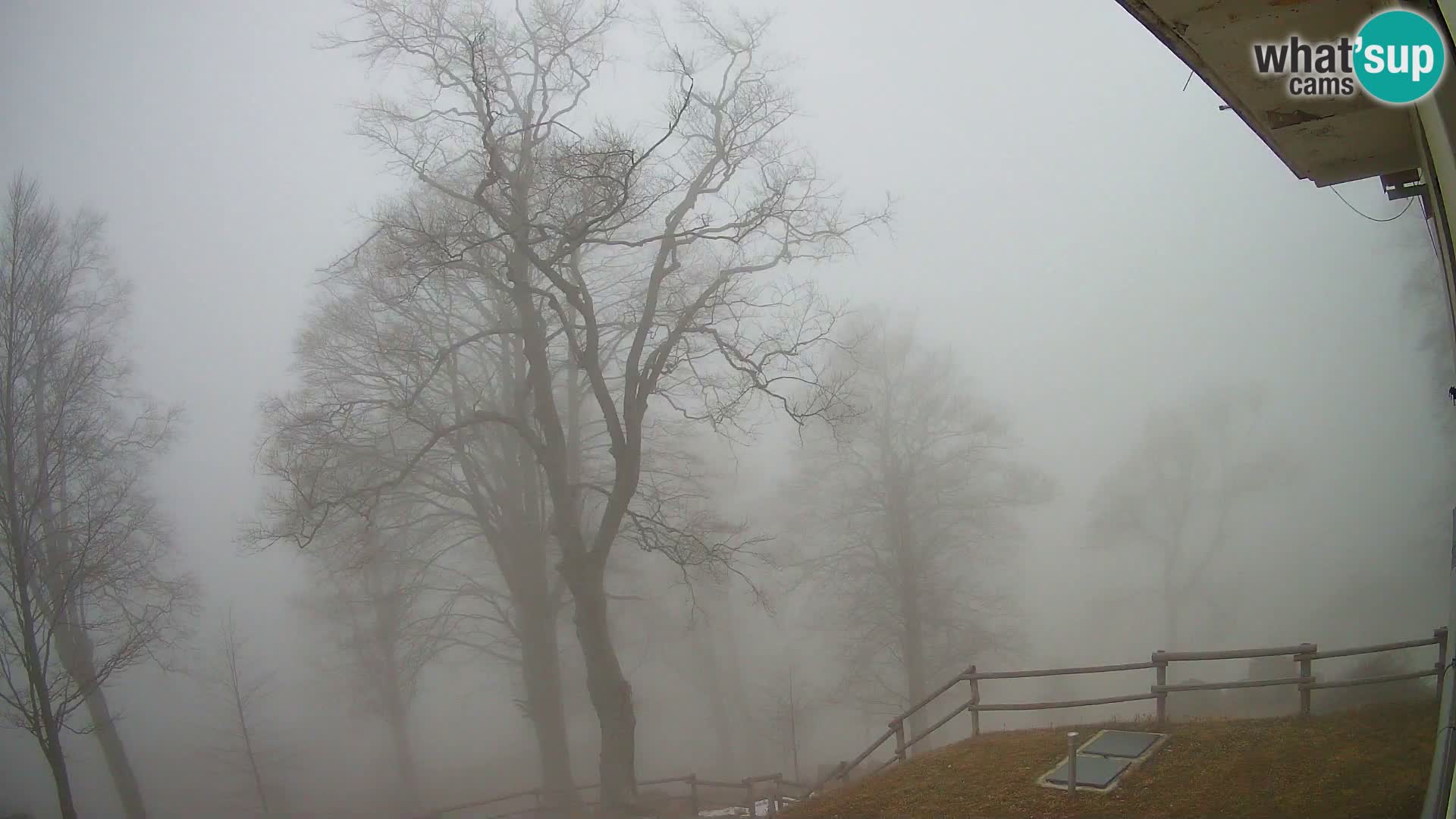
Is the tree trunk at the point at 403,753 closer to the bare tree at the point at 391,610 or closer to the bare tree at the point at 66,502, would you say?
the bare tree at the point at 391,610

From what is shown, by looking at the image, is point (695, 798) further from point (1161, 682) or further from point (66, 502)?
point (66, 502)

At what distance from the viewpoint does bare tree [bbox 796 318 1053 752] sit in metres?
15.4

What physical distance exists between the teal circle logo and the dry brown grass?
477 centimetres

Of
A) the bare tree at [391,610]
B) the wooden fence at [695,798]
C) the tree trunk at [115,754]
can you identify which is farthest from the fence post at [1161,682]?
the tree trunk at [115,754]

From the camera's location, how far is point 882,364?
16.5m

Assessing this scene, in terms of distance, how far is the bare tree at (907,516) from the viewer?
1542 centimetres

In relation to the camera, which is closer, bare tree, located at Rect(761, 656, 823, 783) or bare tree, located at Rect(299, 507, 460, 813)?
bare tree, located at Rect(299, 507, 460, 813)

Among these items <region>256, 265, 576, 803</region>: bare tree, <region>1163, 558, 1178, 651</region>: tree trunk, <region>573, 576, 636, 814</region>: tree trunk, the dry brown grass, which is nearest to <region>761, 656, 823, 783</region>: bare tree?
<region>256, 265, 576, 803</region>: bare tree

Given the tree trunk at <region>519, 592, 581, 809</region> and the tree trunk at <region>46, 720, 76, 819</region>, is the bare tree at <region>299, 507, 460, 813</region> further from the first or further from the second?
the tree trunk at <region>46, 720, 76, 819</region>

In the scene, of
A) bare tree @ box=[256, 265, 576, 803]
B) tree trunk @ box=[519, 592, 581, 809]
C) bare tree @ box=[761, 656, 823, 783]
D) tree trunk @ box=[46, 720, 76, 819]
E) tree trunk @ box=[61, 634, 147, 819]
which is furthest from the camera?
bare tree @ box=[761, 656, 823, 783]

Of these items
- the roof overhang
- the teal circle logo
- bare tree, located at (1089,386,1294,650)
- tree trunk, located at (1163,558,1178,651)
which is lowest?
tree trunk, located at (1163,558,1178,651)

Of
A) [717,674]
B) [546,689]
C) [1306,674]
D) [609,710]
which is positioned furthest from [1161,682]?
[717,674]

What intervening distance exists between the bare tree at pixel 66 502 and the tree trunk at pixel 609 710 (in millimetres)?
7118

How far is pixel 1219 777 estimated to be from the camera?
6539 millimetres
